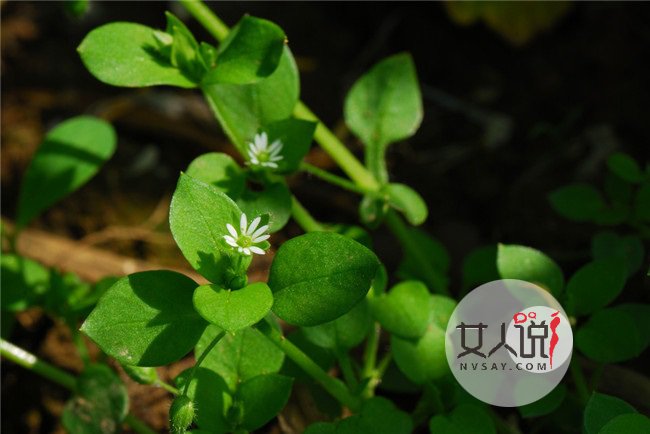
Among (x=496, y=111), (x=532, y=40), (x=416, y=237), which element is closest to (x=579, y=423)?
(x=416, y=237)

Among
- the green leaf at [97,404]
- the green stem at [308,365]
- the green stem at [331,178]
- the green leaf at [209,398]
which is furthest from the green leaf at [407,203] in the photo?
the green leaf at [97,404]

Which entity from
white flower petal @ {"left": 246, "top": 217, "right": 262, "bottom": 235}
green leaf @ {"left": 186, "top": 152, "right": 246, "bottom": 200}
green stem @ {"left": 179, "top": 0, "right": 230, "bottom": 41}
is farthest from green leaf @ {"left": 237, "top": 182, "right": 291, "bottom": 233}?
green stem @ {"left": 179, "top": 0, "right": 230, "bottom": 41}

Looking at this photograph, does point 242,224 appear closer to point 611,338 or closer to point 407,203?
point 407,203

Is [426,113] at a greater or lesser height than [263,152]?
lesser

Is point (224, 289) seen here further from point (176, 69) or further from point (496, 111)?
point (496, 111)

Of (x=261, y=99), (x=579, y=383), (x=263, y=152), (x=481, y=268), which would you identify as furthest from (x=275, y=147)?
(x=579, y=383)
